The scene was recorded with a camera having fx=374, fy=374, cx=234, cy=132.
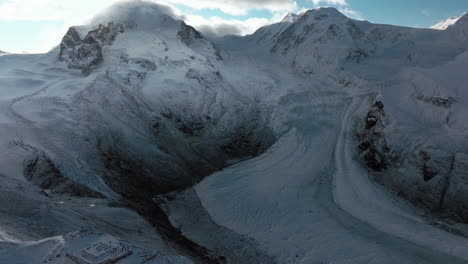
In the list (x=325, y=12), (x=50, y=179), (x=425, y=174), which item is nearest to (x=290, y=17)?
(x=325, y=12)

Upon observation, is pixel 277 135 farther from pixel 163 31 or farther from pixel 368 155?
pixel 163 31

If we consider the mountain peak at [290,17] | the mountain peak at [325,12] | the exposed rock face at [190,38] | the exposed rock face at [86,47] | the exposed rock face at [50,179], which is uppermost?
the mountain peak at [325,12]

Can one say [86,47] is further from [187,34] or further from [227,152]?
[227,152]

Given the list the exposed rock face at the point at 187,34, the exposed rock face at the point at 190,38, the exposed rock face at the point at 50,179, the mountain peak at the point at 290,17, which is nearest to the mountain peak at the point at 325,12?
the mountain peak at the point at 290,17

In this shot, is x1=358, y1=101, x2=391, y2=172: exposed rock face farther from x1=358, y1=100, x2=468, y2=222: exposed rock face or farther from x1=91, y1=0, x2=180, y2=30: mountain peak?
x1=91, y1=0, x2=180, y2=30: mountain peak

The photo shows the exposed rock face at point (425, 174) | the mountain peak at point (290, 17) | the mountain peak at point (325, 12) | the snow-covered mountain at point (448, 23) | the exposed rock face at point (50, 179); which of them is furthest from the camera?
the mountain peak at point (290, 17)

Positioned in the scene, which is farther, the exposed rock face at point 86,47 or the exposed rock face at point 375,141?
the exposed rock face at point 86,47

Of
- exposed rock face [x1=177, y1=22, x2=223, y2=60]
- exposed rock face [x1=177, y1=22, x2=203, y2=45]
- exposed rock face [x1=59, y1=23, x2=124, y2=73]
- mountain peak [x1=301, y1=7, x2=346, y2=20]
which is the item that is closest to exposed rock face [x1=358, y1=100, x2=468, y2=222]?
exposed rock face [x1=177, y1=22, x2=223, y2=60]

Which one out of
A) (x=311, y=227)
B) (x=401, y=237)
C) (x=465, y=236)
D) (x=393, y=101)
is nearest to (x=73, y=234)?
(x=311, y=227)

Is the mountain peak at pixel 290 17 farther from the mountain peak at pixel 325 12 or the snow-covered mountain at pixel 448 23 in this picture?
the snow-covered mountain at pixel 448 23
